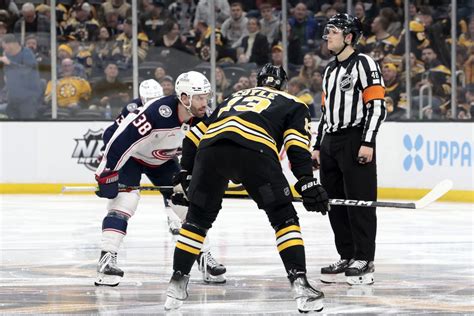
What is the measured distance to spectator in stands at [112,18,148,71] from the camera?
13.6m

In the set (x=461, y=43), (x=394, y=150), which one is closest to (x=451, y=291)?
(x=394, y=150)

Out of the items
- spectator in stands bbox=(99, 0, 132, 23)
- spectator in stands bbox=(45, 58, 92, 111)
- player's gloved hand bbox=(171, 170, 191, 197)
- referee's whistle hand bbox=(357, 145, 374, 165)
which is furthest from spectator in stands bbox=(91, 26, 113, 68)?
player's gloved hand bbox=(171, 170, 191, 197)

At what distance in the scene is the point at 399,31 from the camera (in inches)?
524

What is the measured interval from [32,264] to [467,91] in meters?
6.86

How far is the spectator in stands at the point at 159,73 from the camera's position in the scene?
13.5 meters

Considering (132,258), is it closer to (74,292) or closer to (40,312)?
(74,292)

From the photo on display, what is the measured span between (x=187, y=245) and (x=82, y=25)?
9014 mm

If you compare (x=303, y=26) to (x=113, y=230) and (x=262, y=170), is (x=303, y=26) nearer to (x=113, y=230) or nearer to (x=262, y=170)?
(x=113, y=230)

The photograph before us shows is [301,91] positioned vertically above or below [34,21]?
Answer: below

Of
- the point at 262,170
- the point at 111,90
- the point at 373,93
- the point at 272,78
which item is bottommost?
the point at 111,90

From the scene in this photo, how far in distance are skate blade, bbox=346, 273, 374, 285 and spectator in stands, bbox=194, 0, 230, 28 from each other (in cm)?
790

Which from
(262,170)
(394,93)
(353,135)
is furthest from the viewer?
(394,93)

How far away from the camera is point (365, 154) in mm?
6051

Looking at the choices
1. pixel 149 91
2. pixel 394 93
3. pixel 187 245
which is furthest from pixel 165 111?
pixel 394 93
